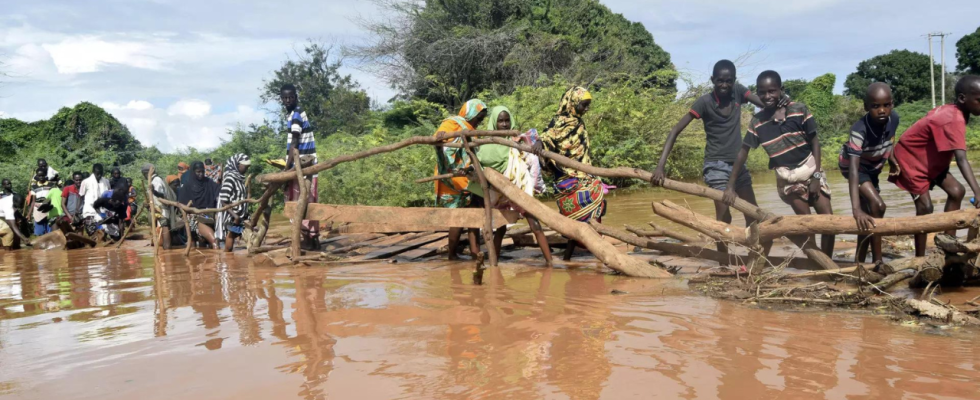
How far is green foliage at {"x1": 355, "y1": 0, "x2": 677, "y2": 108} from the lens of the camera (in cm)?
2298

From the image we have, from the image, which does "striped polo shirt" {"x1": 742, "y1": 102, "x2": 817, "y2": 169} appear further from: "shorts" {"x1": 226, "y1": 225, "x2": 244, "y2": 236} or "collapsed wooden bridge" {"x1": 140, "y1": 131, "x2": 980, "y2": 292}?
"shorts" {"x1": 226, "y1": 225, "x2": 244, "y2": 236}

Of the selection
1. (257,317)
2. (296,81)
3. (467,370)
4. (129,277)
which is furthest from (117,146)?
(467,370)

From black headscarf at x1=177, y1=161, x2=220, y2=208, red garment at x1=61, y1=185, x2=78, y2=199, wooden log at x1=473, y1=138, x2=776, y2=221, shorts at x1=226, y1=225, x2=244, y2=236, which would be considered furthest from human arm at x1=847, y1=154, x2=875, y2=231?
red garment at x1=61, y1=185, x2=78, y2=199

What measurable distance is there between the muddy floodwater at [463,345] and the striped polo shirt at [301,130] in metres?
2.61

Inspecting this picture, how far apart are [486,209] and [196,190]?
5.65 m

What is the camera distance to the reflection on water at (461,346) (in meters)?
2.86

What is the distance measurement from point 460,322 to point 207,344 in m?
1.38

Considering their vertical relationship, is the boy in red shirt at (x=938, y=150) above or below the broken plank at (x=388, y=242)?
above

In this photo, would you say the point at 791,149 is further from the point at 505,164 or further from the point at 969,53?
the point at 969,53

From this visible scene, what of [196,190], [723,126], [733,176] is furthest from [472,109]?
[196,190]

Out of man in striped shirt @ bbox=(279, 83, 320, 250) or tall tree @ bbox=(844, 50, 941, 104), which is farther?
tall tree @ bbox=(844, 50, 941, 104)

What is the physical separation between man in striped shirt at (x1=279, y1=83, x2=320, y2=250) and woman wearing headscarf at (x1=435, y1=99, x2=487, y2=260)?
1.61 meters

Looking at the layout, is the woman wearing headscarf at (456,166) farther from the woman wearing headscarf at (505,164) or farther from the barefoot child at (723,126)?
the barefoot child at (723,126)

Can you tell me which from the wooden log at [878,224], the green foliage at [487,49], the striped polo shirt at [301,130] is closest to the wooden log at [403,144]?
the striped polo shirt at [301,130]
